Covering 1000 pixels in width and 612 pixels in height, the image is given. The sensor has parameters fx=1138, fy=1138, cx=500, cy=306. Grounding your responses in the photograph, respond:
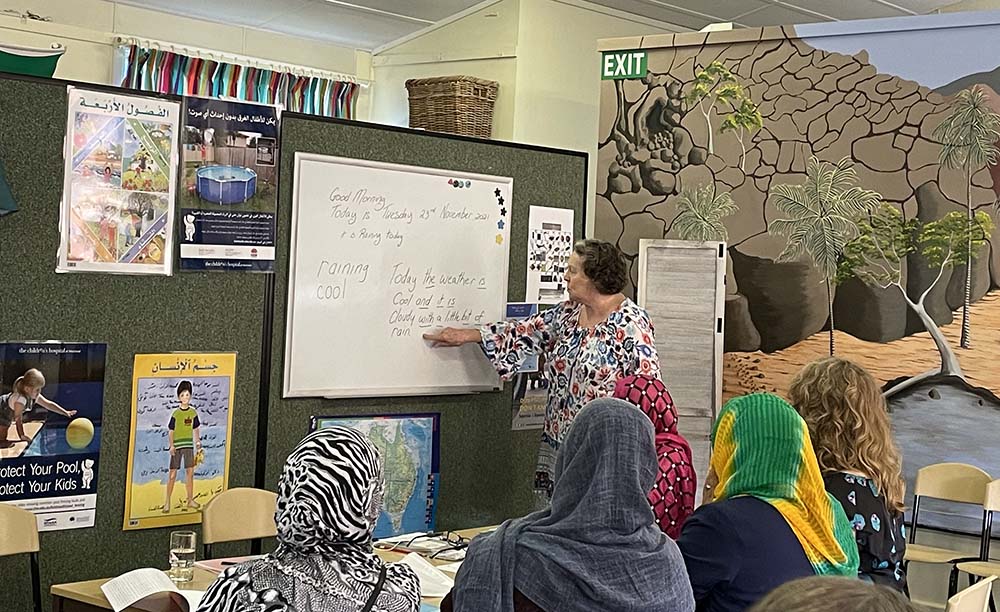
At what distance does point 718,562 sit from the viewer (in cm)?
220

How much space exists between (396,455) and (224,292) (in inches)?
35.0

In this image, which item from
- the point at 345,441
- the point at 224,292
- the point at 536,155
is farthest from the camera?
the point at 536,155

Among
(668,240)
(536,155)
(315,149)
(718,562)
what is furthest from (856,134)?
(718,562)

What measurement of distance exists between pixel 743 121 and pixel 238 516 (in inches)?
116

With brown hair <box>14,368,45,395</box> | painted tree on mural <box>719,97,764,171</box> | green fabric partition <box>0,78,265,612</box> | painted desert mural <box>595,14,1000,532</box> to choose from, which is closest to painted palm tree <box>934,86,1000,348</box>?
painted desert mural <box>595,14,1000,532</box>

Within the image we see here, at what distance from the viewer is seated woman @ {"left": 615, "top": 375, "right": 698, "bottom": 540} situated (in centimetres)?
298

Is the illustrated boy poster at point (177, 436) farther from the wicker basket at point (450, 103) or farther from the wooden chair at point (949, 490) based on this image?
the wooden chair at point (949, 490)

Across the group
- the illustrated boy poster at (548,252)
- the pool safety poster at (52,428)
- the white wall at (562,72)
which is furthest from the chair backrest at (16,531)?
the white wall at (562,72)

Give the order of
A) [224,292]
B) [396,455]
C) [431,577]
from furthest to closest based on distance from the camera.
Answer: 1. [396,455]
2. [224,292]
3. [431,577]

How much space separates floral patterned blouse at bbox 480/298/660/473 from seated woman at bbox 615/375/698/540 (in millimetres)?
582

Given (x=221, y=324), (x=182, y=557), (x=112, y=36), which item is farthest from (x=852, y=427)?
(x=112, y=36)

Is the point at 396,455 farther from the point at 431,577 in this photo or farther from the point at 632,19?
the point at 632,19

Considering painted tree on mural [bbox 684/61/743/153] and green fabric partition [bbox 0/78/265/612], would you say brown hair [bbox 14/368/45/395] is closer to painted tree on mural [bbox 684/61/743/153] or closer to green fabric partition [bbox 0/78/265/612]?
green fabric partition [bbox 0/78/265/612]

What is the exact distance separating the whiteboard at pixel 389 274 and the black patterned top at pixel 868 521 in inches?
69.3
